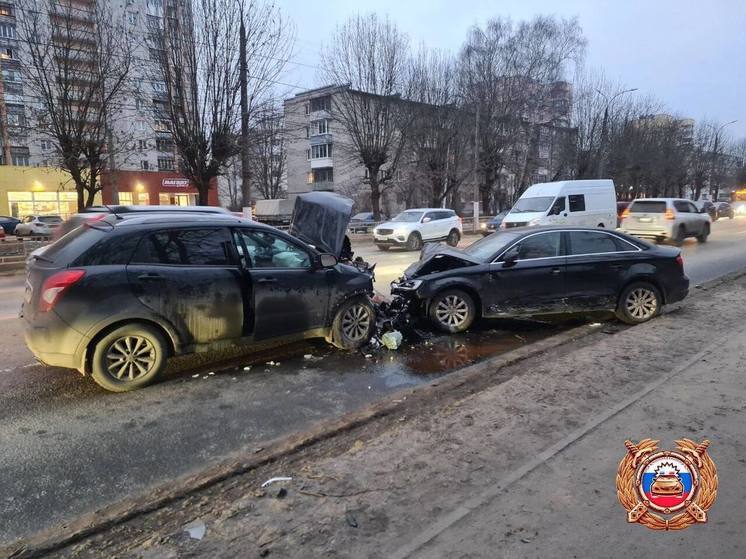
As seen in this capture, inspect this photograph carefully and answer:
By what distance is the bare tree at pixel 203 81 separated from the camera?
635 inches

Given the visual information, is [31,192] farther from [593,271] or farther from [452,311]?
[593,271]

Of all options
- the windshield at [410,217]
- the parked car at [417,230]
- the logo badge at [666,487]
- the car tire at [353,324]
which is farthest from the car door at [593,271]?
the windshield at [410,217]

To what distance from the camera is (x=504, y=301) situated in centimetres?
682

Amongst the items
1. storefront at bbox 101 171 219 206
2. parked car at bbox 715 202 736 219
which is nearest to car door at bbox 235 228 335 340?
storefront at bbox 101 171 219 206

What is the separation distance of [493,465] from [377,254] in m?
15.1

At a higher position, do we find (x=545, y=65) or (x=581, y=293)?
(x=545, y=65)

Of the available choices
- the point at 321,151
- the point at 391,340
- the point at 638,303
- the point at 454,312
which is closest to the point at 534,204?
the point at 638,303

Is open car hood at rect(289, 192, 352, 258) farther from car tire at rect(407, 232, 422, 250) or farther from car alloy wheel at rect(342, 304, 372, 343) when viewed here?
car tire at rect(407, 232, 422, 250)

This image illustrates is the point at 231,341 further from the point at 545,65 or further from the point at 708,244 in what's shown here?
the point at 545,65

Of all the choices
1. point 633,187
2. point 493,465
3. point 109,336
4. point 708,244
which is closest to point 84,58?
point 109,336

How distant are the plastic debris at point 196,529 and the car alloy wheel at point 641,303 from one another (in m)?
6.43

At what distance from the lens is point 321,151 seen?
188 ft

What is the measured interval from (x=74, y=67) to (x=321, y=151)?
4188 cm

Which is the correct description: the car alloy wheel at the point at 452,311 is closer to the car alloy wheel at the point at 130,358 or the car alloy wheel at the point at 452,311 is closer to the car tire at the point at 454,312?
the car tire at the point at 454,312
